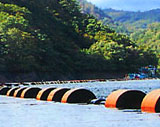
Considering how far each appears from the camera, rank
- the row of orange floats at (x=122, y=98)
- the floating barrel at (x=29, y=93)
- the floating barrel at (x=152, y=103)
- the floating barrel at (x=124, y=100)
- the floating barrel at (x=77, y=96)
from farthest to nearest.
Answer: the floating barrel at (x=29, y=93) < the floating barrel at (x=77, y=96) < the floating barrel at (x=124, y=100) < the row of orange floats at (x=122, y=98) < the floating barrel at (x=152, y=103)

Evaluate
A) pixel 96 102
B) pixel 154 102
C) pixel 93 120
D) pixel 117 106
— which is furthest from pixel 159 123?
pixel 96 102

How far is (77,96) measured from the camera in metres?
32.5

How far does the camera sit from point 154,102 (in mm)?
21328

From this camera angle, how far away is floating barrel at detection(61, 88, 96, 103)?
105 ft

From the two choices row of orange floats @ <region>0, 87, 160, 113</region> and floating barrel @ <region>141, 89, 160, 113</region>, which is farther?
row of orange floats @ <region>0, 87, 160, 113</region>

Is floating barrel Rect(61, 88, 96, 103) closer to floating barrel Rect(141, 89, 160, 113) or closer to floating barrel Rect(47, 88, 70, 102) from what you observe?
floating barrel Rect(47, 88, 70, 102)

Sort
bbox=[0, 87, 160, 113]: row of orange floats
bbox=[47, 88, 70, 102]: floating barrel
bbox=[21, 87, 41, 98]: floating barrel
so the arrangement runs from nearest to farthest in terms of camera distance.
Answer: bbox=[0, 87, 160, 113]: row of orange floats, bbox=[47, 88, 70, 102]: floating barrel, bbox=[21, 87, 41, 98]: floating barrel

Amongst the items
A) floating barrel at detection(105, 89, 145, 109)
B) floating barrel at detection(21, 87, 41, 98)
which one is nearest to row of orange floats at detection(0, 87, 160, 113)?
floating barrel at detection(105, 89, 145, 109)

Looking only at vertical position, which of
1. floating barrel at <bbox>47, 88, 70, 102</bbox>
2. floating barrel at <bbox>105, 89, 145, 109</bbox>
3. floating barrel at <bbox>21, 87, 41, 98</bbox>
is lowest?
floating barrel at <bbox>21, 87, 41, 98</bbox>

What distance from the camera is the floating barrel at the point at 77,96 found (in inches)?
1257

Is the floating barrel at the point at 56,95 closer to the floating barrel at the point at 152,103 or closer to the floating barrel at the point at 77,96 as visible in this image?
the floating barrel at the point at 77,96

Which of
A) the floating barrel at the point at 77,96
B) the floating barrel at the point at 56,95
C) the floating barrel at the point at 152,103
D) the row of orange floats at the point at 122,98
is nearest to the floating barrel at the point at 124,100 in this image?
the row of orange floats at the point at 122,98

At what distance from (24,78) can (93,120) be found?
17753 cm

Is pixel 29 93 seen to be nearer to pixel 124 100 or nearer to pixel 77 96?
pixel 77 96
